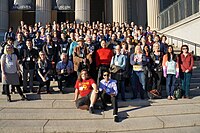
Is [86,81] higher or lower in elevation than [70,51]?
lower

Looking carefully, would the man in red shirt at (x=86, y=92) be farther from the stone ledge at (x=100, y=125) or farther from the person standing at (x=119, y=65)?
the person standing at (x=119, y=65)

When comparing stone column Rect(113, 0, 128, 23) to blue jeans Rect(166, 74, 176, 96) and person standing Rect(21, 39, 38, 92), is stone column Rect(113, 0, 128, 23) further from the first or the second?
person standing Rect(21, 39, 38, 92)

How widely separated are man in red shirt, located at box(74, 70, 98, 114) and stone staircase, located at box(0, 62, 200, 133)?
0.22 metres

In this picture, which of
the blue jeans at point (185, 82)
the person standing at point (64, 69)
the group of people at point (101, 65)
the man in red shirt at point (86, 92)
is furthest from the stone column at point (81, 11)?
the man in red shirt at point (86, 92)

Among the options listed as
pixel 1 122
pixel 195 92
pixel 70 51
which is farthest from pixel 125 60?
pixel 1 122

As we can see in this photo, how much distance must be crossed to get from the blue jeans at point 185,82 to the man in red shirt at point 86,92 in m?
3.67

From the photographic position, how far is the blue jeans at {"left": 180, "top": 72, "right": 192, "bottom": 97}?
946cm

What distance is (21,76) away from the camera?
9719 mm

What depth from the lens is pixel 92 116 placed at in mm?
7707

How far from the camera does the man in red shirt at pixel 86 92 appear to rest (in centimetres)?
782

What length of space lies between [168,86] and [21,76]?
5.51 m

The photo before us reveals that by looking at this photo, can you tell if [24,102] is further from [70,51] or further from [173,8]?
[173,8]

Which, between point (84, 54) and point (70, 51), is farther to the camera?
point (70, 51)

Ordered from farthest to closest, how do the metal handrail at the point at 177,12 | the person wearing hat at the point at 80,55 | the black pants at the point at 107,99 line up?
the metal handrail at the point at 177,12 → the person wearing hat at the point at 80,55 → the black pants at the point at 107,99
